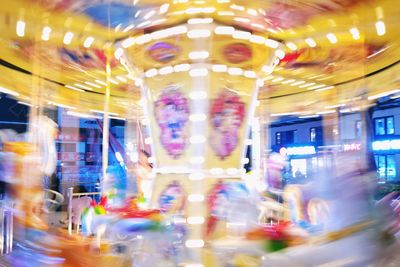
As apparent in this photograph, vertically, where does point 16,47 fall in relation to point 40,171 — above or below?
above

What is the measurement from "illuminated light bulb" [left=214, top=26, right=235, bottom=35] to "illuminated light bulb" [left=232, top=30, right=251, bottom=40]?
0.14ft

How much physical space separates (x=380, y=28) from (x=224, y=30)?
1274 mm

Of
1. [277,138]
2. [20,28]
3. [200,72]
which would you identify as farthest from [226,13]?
[277,138]

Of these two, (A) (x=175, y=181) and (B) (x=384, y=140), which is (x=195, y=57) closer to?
(A) (x=175, y=181)

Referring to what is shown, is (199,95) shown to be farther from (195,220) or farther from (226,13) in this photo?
(195,220)

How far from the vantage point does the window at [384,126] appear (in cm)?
785

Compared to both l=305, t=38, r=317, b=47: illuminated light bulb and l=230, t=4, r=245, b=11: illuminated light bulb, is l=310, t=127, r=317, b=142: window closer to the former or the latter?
l=305, t=38, r=317, b=47: illuminated light bulb

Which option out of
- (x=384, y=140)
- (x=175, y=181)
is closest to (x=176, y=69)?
(x=175, y=181)

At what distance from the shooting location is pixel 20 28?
12.5 ft

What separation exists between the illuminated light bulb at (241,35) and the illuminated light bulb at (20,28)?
171 cm

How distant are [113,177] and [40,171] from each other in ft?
3.80

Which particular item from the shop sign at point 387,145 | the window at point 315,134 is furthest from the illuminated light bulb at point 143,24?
the shop sign at point 387,145

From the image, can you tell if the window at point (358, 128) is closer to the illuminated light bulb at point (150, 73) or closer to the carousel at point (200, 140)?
the carousel at point (200, 140)

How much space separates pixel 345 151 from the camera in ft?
8.48
